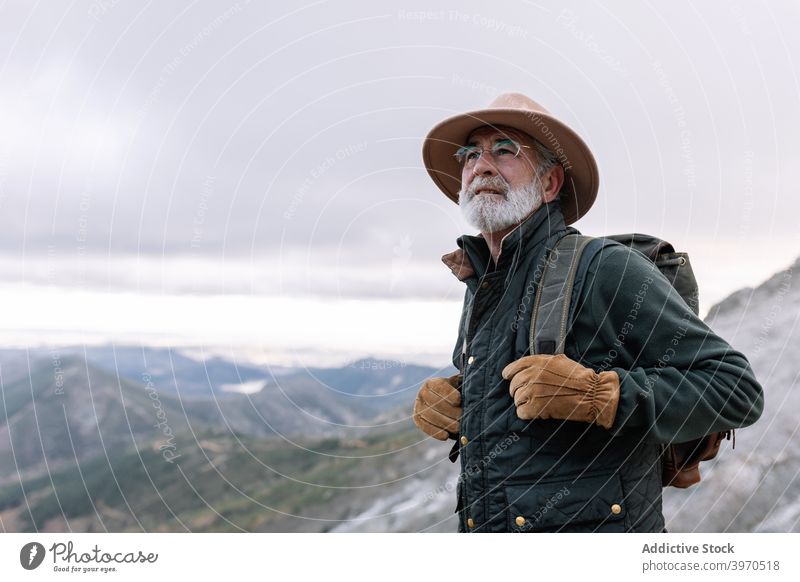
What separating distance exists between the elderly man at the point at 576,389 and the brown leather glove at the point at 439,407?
0.04 ft

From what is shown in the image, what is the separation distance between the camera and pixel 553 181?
14.6ft

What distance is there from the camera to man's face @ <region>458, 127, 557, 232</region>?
416 cm

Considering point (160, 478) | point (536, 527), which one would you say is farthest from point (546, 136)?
point (160, 478)

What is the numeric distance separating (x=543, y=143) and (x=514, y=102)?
308 mm

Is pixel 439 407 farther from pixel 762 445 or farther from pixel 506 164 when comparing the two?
pixel 762 445

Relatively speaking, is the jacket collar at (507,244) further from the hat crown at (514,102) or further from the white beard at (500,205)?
the hat crown at (514,102)

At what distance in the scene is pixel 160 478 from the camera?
22359mm

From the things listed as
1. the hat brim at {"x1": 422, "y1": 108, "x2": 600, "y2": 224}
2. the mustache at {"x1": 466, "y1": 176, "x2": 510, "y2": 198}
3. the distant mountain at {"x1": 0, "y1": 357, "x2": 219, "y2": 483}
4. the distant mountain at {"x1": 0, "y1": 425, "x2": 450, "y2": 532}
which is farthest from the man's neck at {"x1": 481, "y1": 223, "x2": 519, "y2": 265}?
the distant mountain at {"x1": 0, "y1": 357, "x2": 219, "y2": 483}

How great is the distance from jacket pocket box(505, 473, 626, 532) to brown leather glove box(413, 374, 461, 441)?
73cm

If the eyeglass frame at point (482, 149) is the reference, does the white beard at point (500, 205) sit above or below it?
below

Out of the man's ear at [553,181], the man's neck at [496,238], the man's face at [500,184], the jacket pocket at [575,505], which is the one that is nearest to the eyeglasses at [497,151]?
the man's face at [500,184]

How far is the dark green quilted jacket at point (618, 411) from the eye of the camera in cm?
343

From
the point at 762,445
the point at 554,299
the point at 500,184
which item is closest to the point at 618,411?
Answer: the point at 554,299
